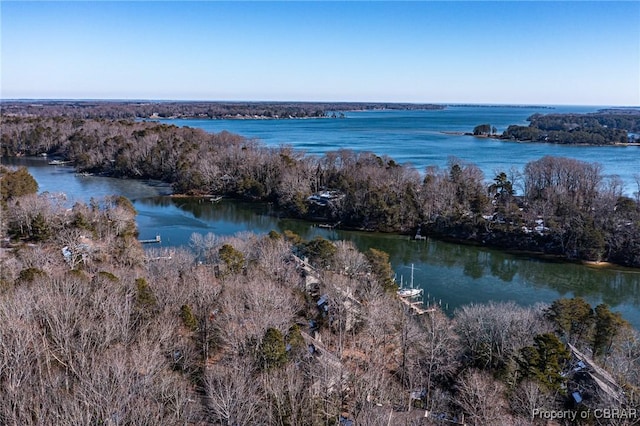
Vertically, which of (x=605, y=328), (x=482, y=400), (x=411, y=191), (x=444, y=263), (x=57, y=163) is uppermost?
(x=411, y=191)

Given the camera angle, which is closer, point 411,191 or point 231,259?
point 231,259

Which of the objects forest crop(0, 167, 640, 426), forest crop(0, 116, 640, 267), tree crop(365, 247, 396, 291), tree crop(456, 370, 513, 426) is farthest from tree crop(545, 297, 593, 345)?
forest crop(0, 116, 640, 267)

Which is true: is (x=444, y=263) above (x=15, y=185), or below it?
below

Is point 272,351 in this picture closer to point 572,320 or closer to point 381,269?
point 381,269

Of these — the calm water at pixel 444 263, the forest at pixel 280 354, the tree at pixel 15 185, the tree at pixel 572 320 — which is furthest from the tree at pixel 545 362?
the tree at pixel 15 185

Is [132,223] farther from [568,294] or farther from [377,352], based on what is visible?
[568,294]

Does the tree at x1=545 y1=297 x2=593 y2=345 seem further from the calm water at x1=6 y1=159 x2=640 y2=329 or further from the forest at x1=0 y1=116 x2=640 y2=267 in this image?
the forest at x1=0 y1=116 x2=640 y2=267

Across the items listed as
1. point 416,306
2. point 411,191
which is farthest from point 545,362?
point 411,191

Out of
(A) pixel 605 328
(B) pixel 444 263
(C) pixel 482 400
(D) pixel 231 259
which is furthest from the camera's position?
(B) pixel 444 263
